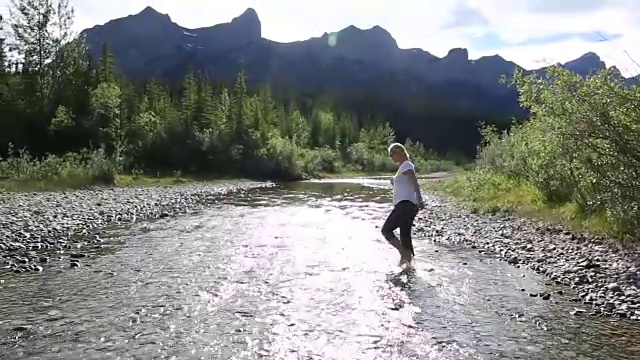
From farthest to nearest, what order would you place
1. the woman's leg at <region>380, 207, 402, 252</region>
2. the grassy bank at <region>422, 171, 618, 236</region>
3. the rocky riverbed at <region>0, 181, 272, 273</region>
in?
1. the grassy bank at <region>422, 171, 618, 236</region>
2. the rocky riverbed at <region>0, 181, 272, 273</region>
3. the woman's leg at <region>380, 207, 402, 252</region>

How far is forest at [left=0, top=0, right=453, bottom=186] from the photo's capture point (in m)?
62.0

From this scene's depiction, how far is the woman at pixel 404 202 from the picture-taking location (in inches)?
607

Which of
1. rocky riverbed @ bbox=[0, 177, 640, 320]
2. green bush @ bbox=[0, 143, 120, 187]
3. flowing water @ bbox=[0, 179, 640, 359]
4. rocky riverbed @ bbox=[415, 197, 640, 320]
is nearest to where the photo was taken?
flowing water @ bbox=[0, 179, 640, 359]

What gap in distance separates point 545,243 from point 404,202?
629 centimetres

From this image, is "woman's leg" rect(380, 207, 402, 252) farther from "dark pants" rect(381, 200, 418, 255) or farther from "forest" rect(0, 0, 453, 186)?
"forest" rect(0, 0, 453, 186)

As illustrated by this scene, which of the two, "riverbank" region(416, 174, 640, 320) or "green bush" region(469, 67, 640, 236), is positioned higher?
"green bush" region(469, 67, 640, 236)

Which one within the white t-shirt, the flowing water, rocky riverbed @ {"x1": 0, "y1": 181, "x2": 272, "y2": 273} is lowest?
the flowing water

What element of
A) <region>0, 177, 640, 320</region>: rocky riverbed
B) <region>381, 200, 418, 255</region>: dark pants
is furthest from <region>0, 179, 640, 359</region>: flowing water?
<region>0, 177, 640, 320</region>: rocky riverbed

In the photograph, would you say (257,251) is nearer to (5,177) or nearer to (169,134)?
(5,177)

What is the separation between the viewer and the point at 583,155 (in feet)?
56.4

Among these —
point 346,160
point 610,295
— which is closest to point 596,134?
point 610,295

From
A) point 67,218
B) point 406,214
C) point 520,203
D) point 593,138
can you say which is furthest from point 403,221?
point 67,218

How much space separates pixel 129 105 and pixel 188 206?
147ft

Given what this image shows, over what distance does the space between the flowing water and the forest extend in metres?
33.2
